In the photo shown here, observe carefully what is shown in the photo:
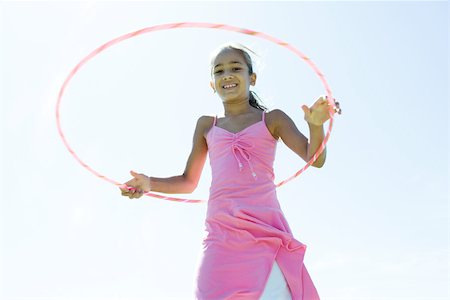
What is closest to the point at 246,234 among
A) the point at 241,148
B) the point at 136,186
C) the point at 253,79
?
Answer: the point at 241,148

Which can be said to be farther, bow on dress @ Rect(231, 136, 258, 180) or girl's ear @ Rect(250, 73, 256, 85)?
girl's ear @ Rect(250, 73, 256, 85)

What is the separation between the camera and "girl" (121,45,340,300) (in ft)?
14.2

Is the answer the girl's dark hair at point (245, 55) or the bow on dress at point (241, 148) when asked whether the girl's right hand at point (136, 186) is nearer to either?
the bow on dress at point (241, 148)

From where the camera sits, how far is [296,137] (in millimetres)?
4969

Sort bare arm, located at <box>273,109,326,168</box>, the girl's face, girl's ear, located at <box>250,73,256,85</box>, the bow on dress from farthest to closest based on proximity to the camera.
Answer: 1. girl's ear, located at <box>250,73,256,85</box>
2. the girl's face
3. the bow on dress
4. bare arm, located at <box>273,109,326,168</box>

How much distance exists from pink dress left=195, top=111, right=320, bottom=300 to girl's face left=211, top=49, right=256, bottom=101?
527mm

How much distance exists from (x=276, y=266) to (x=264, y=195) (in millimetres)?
598

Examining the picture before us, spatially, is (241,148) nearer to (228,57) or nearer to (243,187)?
(243,187)

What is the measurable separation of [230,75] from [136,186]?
129cm

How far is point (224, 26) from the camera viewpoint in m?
5.38

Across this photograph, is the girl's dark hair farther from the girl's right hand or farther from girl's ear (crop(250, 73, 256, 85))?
the girl's right hand

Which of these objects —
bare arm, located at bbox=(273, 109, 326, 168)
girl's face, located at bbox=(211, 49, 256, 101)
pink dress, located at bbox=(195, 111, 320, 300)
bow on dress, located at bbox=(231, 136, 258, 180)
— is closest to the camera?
pink dress, located at bbox=(195, 111, 320, 300)

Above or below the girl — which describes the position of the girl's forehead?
above

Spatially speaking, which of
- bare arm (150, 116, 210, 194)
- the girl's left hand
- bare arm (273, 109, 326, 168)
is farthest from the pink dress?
the girl's left hand
